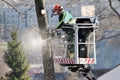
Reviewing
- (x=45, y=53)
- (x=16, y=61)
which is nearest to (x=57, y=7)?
(x=45, y=53)

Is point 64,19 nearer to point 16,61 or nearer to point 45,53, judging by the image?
point 45,53

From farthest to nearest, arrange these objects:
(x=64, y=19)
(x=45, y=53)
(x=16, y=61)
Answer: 1. (x=16, y=61)
2. (x=45, y=53)
3. (x=64, y=19)

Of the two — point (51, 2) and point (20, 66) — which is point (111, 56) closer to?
point (51, 2)

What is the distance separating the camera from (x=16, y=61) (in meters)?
38.5

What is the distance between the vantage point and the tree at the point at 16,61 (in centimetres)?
3806

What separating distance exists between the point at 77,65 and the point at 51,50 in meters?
1.22

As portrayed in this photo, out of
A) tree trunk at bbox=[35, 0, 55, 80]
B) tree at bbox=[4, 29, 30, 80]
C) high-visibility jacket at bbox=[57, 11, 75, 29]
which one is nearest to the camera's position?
high-visibility jacket at bbox=[57, 11, 75, 29]

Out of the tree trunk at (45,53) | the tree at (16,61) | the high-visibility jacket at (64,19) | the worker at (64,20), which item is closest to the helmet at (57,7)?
the worker at (64,20)

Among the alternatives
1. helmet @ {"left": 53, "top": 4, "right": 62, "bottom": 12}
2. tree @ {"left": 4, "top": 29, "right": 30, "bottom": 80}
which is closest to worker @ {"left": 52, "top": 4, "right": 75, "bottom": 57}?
helmet @ {"left": 53, "top": 4, "right": 62, "bottom": 12}

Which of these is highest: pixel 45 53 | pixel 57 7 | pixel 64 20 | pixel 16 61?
pixel 57 7

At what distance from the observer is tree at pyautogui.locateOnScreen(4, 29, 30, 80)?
38.1 metres

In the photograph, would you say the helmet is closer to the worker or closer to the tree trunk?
the worker

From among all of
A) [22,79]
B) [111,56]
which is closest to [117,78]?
[22,79]

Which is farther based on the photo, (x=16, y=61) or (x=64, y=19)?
(x=16, y=61)
